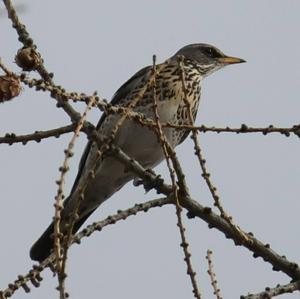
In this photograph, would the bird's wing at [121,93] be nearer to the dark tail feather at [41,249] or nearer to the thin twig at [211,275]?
the dark tail feather at [41,249]

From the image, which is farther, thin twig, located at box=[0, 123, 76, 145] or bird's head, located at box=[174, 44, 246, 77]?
A: bird's head, located at box=[174, 44, 246, 77]

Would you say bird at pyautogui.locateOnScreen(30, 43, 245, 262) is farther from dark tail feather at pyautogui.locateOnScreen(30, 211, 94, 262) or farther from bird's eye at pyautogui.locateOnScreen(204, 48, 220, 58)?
bird's eye at pyautogui.locateOnScreen(204, 48, 220, 58)

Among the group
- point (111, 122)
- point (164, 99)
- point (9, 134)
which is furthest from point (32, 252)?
point (9, 134)

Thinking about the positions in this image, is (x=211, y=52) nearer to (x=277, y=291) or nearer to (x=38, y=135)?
(x=38, y=135)

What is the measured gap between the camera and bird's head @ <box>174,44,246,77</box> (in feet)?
25.2

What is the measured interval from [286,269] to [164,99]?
2.88m

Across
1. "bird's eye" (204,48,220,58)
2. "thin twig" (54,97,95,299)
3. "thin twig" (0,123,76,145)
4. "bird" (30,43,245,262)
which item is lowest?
"thin twig" (54,97,95,299)

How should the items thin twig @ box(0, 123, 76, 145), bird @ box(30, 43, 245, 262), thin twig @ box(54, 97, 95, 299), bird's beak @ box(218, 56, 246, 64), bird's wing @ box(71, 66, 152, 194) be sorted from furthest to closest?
bird's beak @ box(218, 56, 246, 64) < bird's wing @ box(71, 66, 152, 194) < bird @ box(30, 43, 245, 262) < thin twig @ box(0, 123, 76, 145) < thin twig @ box(54, 97, 95, 299)

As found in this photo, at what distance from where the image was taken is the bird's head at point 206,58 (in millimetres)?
7668

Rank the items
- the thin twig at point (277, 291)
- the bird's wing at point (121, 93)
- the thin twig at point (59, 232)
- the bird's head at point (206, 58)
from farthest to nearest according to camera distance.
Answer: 1. the bird's head at point (206, 58)
2. the bird's wing at point (121, 93)
3. the thin twig at point (277, 291)
4. the thin twig at point (59, 232)

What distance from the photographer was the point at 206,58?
8008 mm

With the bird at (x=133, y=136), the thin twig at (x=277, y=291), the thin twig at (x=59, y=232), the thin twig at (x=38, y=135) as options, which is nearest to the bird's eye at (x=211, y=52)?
the bird at (x=133, y=136)

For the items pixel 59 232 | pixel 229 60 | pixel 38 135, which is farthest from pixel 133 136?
pixel 59 232

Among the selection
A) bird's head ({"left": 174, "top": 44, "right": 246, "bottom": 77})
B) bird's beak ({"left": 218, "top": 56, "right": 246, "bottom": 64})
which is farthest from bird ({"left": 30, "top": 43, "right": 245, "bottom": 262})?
bird's beak ({"left": 218, "top": 56, "right": 246, "bottom": 64})
